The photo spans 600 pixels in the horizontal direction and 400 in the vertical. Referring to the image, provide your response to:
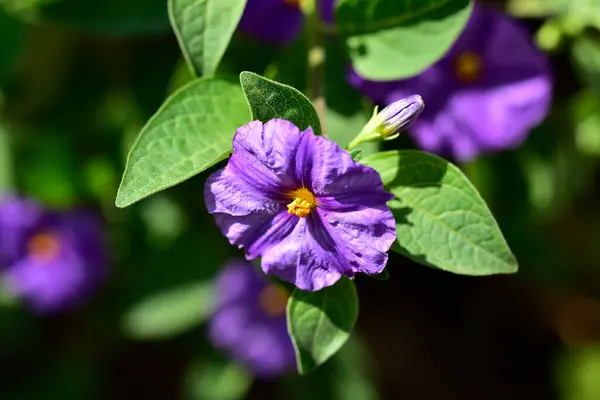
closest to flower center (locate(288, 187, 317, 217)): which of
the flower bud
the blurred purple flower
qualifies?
the flower bud

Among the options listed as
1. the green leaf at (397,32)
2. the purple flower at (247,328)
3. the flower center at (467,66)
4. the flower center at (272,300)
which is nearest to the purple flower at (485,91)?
the flower center at (467,66)

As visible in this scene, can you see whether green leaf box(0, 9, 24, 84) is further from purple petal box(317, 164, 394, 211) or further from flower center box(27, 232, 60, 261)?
purple petal box(317, 164, 394, 211)

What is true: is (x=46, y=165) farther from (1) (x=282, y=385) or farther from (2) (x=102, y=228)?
(1) (x=282, y=385)

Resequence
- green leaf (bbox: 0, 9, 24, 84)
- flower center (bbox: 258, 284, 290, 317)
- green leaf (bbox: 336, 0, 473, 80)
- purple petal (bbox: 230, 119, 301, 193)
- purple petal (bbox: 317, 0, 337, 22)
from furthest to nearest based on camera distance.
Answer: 1. flower center (bbox: 258, 284, 290, 317)
2. green leaf (bbox: 0, 9, 24, 84)
3. purple petal (bbox: 317, 0, 337, 22)
4. green leaf (bbox: 336, 0, 473, 80)
5. purple petal (bbox: 230, 119, 301, 193)

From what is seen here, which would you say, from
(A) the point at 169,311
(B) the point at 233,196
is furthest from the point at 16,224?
(B) the point at 233,196

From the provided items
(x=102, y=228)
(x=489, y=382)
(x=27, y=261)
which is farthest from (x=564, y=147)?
(x=27, y=261)

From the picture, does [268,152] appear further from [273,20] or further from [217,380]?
[217,380]
